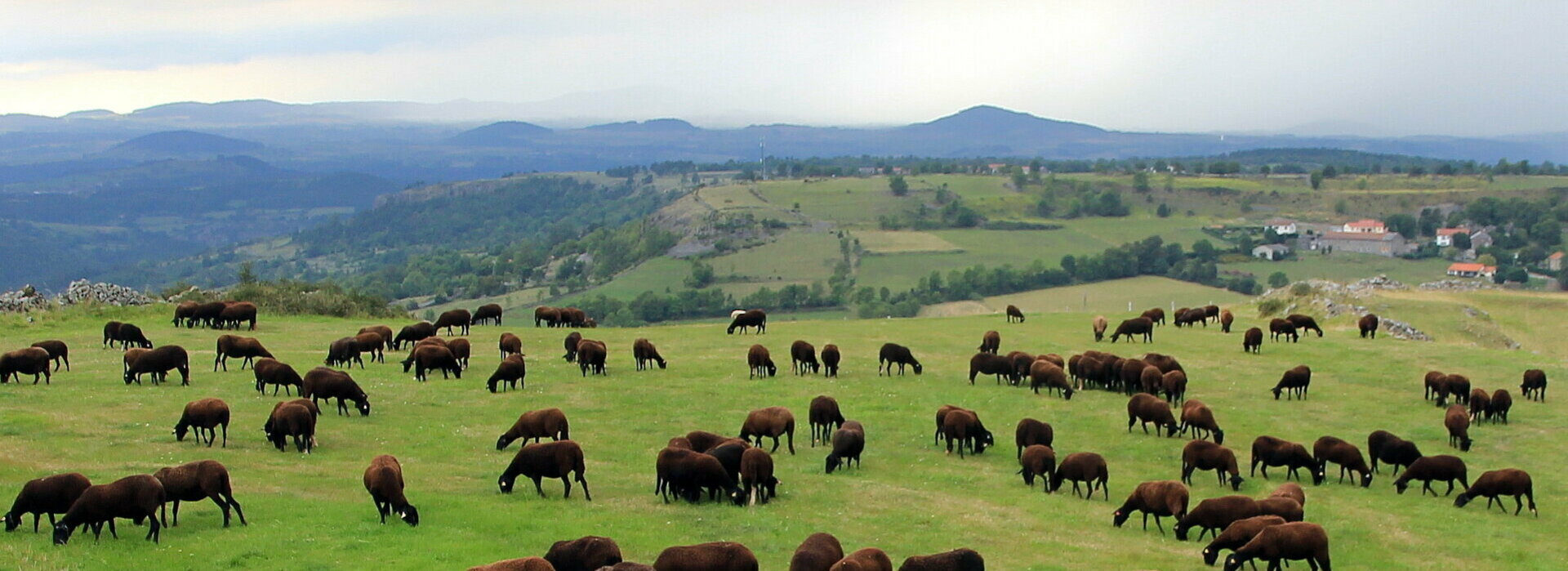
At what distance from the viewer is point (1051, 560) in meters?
16.4

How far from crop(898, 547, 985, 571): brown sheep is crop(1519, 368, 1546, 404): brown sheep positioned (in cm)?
2364

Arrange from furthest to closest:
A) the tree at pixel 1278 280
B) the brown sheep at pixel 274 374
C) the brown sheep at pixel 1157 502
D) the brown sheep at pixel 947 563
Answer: the tree at pixel 1278 280 < the brown sheep at pixel 274 374 < the brown sheep at pixel 1157 502 < the brown sheep at pixel 947 563

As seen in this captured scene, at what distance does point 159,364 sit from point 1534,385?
1405 inches

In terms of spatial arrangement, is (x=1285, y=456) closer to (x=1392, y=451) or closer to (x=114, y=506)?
(x=1392, y=451)

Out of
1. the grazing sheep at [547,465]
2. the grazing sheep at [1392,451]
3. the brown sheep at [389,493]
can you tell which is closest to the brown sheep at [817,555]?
the grazing sheep at [547,465]

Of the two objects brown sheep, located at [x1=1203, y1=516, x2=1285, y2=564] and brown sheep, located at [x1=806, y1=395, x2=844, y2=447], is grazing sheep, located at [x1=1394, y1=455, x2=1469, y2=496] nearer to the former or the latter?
brown sheep, located at [x1=1203, y1=516, x2=1285, y2=564]

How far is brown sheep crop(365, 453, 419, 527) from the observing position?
1644cm

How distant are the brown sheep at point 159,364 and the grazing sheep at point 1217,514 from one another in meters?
22.5

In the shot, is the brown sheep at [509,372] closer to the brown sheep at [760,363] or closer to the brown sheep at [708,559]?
the brown sheep at [760,363]

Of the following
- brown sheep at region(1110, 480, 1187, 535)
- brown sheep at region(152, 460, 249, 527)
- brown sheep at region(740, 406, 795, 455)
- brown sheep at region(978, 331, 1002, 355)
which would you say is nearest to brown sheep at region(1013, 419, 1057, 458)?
brown sheep at region(1110, 480, 1187, 535)

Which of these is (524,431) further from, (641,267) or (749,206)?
(749,206)

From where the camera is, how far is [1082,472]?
824 inches

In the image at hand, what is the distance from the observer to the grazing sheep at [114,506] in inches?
572

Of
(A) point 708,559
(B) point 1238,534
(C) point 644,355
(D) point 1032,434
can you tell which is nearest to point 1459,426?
(D) point 1032,434
